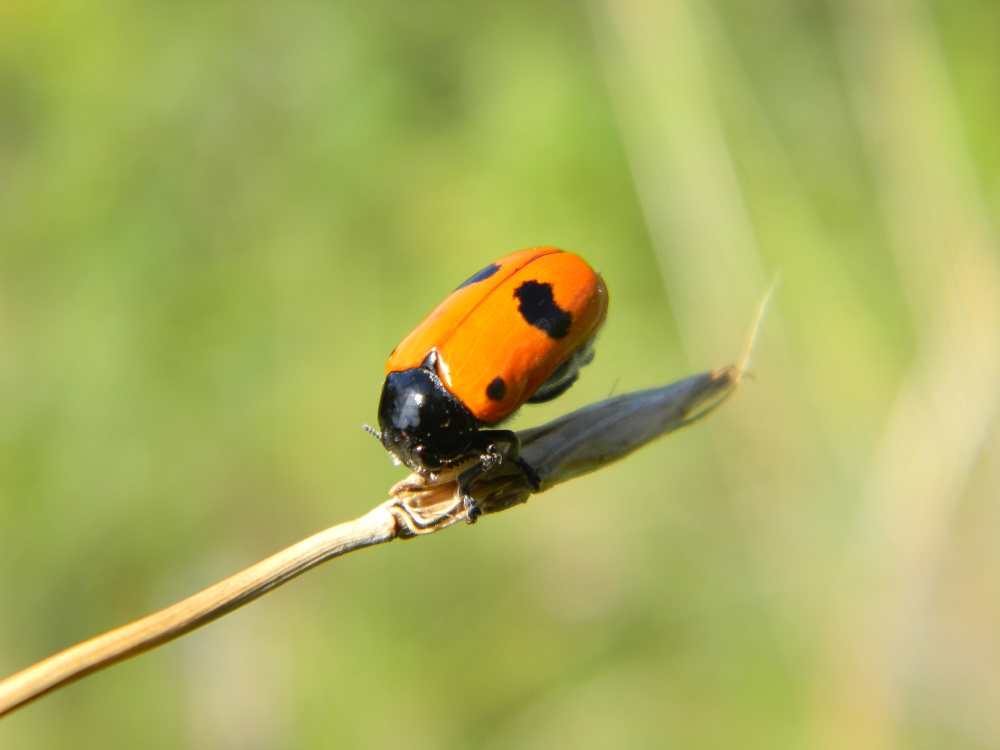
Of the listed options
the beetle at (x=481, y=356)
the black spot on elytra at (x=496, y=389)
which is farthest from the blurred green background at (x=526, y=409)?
the black spot on elytra at (x=496, y=389)

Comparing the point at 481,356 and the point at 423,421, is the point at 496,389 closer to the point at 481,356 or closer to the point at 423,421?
the point at 481,356

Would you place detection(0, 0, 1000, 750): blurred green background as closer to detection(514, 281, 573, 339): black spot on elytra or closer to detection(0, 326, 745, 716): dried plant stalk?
detection(514, 281, 573, 339): black spot on elytra

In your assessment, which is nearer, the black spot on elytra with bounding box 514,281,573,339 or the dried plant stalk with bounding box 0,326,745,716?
the dried plant stalk with bounding box 0,326,745,716

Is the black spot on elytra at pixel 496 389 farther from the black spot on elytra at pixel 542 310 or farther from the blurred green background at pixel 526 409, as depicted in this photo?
the blurred green background at pixel 526 409

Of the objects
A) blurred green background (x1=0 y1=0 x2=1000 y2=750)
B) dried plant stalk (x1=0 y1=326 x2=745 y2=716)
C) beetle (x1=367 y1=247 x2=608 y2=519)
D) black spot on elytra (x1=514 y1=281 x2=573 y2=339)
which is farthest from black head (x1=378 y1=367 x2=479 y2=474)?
blurred green background (x1=0 y1=0 x2=1000 y2=750)

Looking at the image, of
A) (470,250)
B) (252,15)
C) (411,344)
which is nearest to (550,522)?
(470,250)

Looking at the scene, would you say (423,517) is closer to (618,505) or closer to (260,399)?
(618,505)

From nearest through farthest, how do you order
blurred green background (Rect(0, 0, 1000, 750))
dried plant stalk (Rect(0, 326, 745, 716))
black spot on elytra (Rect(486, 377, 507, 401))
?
dried plant stalk (Rect(0, 326, 745, 716)) → black spot on elytra (Rect(486, 377, 507, 401)) → blurred green background (Rect(0, 0, 1000, 750))
